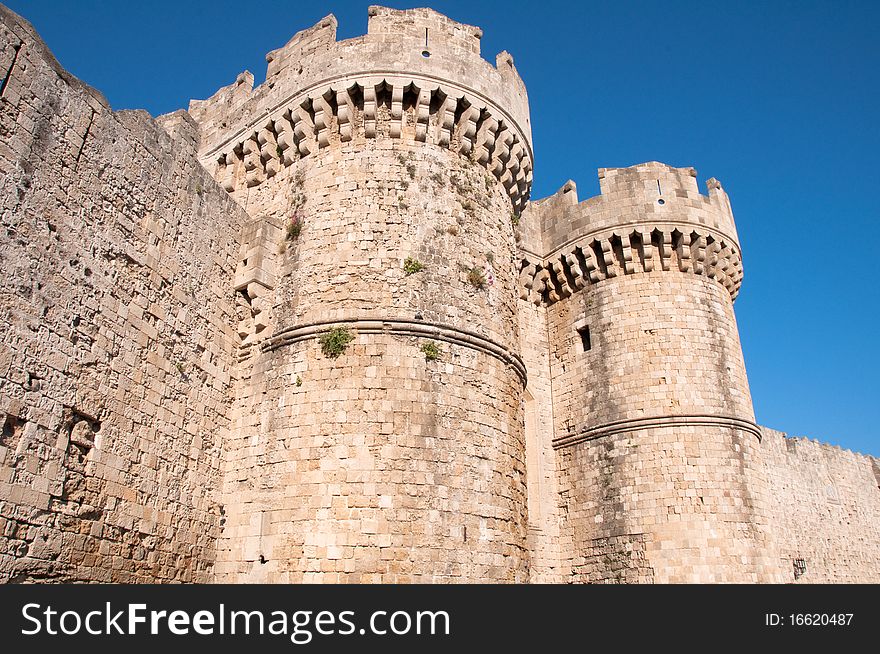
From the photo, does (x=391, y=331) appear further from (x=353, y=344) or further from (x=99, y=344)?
(x=99, y=344)

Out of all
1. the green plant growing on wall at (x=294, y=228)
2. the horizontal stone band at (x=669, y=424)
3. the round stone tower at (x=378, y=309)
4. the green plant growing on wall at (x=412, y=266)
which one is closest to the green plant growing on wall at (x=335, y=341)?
the round stone tower at (x=378, y=309)

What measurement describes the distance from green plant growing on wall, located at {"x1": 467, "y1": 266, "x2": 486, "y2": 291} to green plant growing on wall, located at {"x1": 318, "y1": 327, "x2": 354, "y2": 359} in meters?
1.78

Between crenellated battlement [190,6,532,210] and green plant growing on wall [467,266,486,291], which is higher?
crenellated battlement [190,6,532,210]

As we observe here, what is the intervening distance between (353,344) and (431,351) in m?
0.90

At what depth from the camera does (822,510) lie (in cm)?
1727

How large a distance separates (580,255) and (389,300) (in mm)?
5421

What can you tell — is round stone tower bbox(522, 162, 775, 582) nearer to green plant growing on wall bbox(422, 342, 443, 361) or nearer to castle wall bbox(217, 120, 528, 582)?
castle wall bbox(217, 120, 528, 582)

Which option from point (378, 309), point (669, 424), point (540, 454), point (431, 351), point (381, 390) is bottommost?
point (381, 390)

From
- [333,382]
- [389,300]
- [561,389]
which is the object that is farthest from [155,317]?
[561,389]

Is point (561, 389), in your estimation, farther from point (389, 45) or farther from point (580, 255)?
point (389, 45)

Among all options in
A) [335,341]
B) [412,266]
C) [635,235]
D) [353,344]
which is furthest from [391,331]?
[635,235]

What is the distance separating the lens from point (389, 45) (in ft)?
30.6

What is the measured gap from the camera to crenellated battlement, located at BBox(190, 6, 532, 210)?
9172 mm

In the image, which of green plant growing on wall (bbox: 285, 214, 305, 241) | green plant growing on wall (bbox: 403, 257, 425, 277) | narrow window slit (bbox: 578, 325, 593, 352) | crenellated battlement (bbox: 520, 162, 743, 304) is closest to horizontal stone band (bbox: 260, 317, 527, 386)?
green plant growing on wall (bbox: 403, 257, 425, 277)
